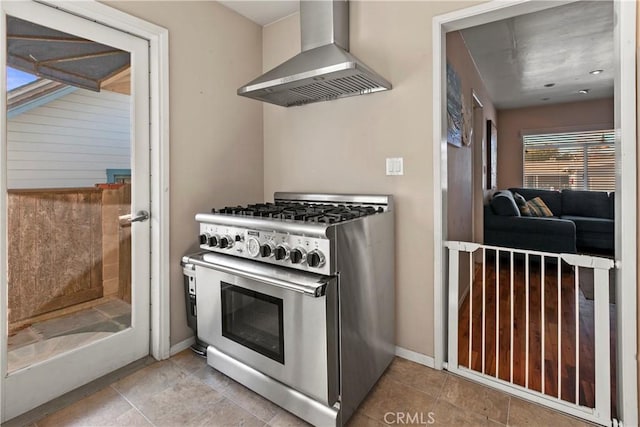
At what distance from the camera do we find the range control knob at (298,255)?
1442 mm

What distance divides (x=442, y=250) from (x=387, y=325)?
562mm

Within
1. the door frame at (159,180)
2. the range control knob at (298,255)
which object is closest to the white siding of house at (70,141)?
the door frame at (159,180)

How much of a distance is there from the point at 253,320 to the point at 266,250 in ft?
1.38

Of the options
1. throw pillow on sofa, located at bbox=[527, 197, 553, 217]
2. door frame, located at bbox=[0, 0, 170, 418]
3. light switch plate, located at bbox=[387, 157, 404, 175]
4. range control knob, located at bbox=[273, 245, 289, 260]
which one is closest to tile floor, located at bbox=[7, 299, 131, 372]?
door frame, located at bbox=[0, 0, 170, 418]

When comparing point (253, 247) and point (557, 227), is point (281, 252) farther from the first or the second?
point (557, 227)

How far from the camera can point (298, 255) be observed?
146cm

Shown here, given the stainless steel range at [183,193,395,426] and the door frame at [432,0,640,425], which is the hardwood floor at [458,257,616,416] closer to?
the door frame at [432,0,640,425]

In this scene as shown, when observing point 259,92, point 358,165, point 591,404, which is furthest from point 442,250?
point 259,92

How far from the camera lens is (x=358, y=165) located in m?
2.21

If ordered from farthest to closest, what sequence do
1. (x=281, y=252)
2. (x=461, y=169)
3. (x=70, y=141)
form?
(x=461, y=169), (x=70, y=141), (x=281, y=252)

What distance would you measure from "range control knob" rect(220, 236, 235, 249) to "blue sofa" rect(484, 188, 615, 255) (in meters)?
3.97

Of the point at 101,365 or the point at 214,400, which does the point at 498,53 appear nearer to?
the point at 214,400

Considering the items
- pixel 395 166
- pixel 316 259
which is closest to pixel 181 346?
pixel 316 259

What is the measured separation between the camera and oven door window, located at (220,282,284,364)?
158 cm
